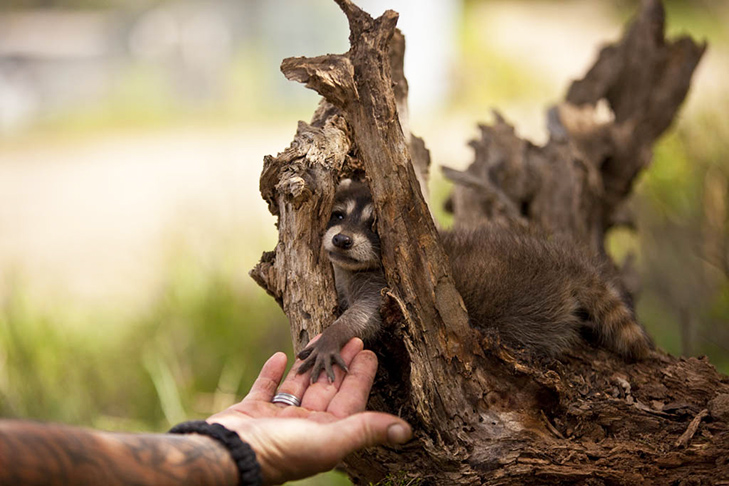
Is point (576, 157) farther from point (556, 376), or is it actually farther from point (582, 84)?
point (556, 376)

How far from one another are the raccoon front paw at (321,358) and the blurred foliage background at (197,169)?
8.05ft

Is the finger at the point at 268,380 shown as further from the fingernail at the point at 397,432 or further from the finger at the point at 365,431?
the fingernail at the point at 397,432

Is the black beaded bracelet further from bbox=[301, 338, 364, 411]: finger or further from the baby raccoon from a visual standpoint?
the baby raccoon

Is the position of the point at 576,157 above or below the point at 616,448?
above

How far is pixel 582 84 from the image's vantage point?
5.58m

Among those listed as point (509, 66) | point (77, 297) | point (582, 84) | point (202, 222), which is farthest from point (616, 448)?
point (509, 66)

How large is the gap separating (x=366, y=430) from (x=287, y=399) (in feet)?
1.56

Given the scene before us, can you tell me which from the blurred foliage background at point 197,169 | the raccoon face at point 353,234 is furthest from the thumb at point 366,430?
the blurred foliage background at point 197,169

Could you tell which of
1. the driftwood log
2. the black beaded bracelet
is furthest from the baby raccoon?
the black beaded bracelet

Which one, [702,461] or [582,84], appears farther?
[582,84]

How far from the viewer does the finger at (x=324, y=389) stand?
8.68ft

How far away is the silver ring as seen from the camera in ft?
8.74

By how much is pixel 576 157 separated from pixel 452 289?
213cm

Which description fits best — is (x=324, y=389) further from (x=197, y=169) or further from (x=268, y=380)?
(x=197, y=169)
